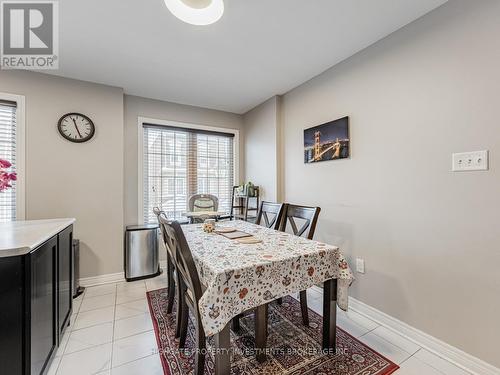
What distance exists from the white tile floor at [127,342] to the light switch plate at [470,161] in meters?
1.33

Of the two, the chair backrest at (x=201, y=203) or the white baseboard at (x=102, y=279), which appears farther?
the chair backrest at (x=201, y=203)

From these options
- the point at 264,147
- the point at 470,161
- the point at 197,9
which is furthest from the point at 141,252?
the point at 470,161

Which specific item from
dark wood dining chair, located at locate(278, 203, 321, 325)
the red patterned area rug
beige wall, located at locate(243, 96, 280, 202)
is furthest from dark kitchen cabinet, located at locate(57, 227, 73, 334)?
beige wall, located at locate(243, 96, 280, 202)

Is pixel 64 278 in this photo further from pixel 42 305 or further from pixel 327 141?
pixel 327 141

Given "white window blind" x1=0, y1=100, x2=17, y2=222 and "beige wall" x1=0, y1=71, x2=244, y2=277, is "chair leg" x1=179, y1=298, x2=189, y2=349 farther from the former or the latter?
"white window blind" x1=0, y1=100, x2=17, y2=222

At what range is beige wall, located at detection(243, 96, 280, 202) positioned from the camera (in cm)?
333

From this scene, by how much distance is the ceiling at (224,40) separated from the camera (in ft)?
5.64

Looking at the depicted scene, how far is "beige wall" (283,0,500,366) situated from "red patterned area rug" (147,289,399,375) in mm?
550

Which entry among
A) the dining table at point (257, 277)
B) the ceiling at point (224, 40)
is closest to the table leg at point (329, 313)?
the dining table at point (257, 277)

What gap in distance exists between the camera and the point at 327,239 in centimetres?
258

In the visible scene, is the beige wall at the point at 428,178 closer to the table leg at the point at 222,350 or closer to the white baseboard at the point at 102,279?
the table leg at the point at 222,350

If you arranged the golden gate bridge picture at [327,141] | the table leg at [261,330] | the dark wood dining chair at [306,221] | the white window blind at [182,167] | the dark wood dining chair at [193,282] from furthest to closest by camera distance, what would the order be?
1. the white window blind at [182,167]
2. the golden gate bridge picture at [327,141]
3. the dark wood dining chair at [306,221]
4. the table leg at [261,330]
5. the dark wood dining chair at [193,282]

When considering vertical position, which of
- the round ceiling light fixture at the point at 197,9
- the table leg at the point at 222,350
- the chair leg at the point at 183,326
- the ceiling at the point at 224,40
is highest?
the ceiling at the point at 224,40

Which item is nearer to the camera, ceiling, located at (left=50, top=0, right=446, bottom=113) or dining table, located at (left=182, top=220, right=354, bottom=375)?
dining table, located at (left=182, top=220, right=354, bottom=375)
